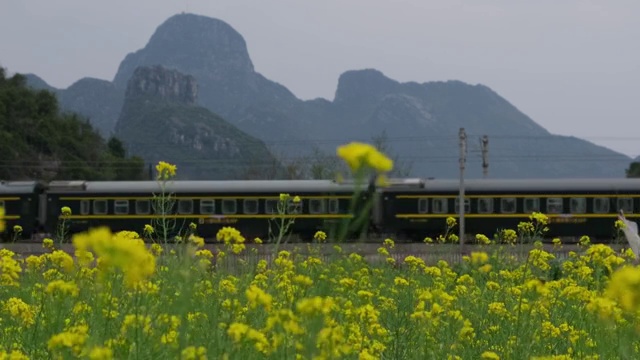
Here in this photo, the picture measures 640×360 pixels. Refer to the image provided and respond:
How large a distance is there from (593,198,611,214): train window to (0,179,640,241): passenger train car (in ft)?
0.08

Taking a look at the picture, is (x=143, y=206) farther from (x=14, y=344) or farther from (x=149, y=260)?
(x=149, y=260)

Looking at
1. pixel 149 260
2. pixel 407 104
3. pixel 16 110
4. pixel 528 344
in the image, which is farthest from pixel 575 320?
pixel 407 104

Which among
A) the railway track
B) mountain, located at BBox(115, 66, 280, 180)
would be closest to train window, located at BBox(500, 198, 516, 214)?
the railway track

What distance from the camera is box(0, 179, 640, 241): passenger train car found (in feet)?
69.4

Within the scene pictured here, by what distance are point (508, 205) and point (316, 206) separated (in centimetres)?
499

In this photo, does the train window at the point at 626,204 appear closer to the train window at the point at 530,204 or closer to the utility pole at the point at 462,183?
the train window at the point at 530,204

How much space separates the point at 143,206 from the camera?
72.0 ft

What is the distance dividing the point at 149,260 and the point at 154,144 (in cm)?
10114

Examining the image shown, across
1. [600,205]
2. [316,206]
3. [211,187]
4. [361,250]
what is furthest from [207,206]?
[361,250]

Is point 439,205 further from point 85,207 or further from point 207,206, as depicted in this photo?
point 85,207

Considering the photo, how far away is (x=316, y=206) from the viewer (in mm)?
21656

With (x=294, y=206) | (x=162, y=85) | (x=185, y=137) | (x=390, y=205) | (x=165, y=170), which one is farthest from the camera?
(x=162, y=85)

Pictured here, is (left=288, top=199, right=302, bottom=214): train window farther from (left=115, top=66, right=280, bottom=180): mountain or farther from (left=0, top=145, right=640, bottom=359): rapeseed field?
(left=115, top=66, right=280, bottom=180): mountain

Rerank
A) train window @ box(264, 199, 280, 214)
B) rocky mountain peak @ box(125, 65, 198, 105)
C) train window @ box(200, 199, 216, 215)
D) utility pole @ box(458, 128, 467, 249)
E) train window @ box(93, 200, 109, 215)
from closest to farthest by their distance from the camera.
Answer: utility pole @ box(458, 128, 467, 249) → train window @ box(264, 199, 280, 214) → train window @ box(200, 199, 216, 215) → train window @ box(93, 200, 109, 215) → rocky mountain peak @ box(125, 65, 198, 105)
